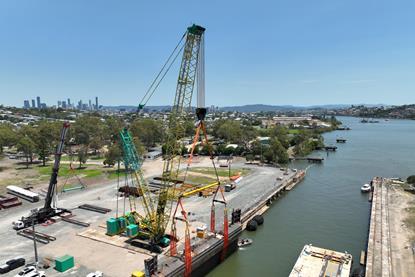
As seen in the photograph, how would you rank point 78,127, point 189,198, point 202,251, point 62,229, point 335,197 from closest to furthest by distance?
point 202,251 → point 62,229 → point 189,198 → point 335,197 → point 78,127

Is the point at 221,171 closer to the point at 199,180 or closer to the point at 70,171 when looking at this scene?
the point at 199,180

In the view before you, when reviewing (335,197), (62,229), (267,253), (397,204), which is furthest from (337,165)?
(62,229)

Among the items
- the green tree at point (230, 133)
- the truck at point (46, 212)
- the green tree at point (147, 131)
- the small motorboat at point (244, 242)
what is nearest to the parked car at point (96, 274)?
the truck at point (46, 212)

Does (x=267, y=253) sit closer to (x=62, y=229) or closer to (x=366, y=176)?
(x=62, y=229)

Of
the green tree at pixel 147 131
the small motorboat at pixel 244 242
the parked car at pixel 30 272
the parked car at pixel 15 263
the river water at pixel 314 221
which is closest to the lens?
the parked car at pixel 30 272

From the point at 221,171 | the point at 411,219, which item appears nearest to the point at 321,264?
the point at 411,219

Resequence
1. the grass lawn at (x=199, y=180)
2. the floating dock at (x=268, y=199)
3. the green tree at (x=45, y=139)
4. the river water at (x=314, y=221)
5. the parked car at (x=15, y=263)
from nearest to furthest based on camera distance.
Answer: the parked car at (x=15, y=263)
the river water at (x=314, y=221)
the floating dock at (x=268, y=199)
the grass lawn at (x=199, y=180)
the green tree at (x=45, y=139)

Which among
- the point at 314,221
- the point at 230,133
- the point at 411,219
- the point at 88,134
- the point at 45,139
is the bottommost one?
the point at 314,221

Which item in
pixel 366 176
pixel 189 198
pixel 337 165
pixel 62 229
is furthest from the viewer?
pixel 337 165

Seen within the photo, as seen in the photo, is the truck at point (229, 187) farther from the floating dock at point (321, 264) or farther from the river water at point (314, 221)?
the floating dock at point (321, 264)
